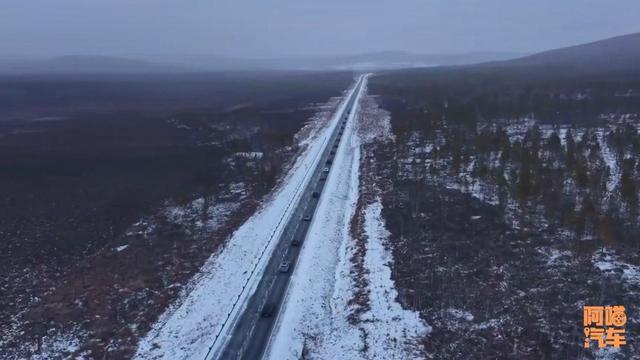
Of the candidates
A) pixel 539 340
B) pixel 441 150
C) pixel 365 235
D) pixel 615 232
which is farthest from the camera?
pixel 441 150

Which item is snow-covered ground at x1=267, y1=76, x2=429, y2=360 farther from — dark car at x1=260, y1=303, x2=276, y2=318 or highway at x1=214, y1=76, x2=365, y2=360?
dark car at x1=260, y1=303, x2=276, y2=318

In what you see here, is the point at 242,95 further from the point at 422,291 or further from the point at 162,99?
the point at 422,291

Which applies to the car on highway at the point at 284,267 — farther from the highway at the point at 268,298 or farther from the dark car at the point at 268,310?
the dark car at the point at 268,310

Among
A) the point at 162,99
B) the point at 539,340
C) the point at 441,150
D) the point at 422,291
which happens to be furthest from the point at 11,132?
the point at 539,340

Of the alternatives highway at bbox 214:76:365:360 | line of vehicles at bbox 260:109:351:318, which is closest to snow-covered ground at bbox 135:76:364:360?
highway at bbox 214:76:365:360

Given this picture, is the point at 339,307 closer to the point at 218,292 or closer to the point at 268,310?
the point at 268,310

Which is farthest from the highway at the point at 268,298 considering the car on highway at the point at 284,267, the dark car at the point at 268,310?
the car on highway at the point at 284,267
